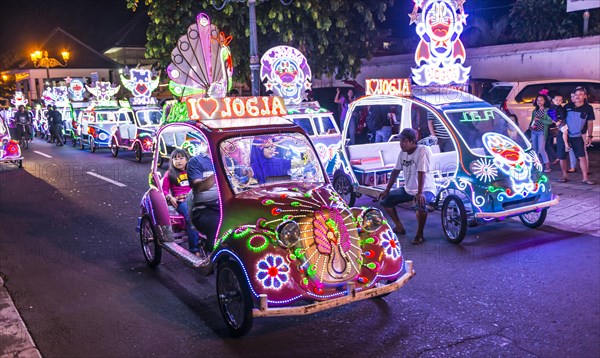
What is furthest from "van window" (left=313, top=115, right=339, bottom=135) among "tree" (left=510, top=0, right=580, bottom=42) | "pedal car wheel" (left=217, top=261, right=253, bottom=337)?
"tree" (left=510, top=0, right=580, bottom=42)

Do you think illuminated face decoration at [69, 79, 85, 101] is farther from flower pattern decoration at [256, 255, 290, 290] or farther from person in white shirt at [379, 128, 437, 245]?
flower pattern decoration at [256, 255, 290, 290]

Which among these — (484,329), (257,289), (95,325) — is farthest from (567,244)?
(95,325)

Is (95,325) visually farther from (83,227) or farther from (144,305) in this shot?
(83,227)

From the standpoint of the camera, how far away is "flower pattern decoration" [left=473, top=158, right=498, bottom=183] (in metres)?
7.89

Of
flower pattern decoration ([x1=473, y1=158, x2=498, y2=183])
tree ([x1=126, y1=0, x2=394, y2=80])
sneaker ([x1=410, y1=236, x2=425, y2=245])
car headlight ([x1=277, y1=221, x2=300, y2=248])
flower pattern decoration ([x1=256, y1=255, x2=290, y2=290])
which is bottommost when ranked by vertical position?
sneaker ([x1=410, y1=236, x2=425, y2=245])

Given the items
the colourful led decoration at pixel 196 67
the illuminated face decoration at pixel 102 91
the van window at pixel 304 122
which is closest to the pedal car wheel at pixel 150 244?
the colourful led decoration at pixel 196 67

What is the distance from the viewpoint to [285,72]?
13938 mm

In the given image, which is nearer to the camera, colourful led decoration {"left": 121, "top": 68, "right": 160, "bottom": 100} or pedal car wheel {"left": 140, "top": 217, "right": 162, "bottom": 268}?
pedal car wheel {"left": 140, "top": 217, "right": 162, "bottom": 268}

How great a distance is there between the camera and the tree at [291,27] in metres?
15.6

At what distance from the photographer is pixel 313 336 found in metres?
5.16

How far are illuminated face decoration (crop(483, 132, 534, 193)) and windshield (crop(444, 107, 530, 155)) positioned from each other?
0.66ft

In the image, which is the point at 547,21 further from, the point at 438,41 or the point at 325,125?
the point at 438,41

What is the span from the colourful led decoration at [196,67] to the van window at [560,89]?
991 centimetres

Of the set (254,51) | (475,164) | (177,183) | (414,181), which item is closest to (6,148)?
(254,51)
